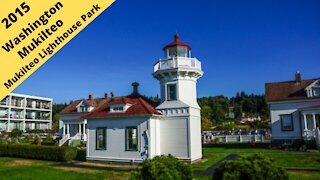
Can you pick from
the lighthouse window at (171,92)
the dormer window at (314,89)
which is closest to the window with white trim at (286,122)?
the dormer window at (314,89)

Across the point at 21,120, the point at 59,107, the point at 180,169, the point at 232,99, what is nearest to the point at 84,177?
the point at 180,169

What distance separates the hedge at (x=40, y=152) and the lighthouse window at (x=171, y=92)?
9511mm

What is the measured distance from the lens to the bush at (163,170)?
23.5 ft

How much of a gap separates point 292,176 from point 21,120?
69.8 metres

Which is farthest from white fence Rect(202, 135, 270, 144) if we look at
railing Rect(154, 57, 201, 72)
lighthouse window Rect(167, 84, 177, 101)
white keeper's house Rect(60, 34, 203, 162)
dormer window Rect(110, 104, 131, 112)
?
dormer window Rect(110, 104, 131, 112)

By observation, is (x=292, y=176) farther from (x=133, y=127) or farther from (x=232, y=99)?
(x=232, y=99)

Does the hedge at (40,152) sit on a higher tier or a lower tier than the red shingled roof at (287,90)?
lower

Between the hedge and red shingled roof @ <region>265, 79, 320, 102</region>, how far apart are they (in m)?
21.7

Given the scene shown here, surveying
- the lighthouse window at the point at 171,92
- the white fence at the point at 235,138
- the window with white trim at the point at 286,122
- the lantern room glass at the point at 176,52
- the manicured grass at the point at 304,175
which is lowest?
the manicured grass at the point at 304,175

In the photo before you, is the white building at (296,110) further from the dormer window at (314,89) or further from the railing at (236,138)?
the railing at (236,138)

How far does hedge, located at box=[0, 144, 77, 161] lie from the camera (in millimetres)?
21484

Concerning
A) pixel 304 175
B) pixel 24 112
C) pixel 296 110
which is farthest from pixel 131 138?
pixel 24 112

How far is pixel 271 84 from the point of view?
32.0 m

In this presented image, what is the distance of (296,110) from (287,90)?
2.73m
